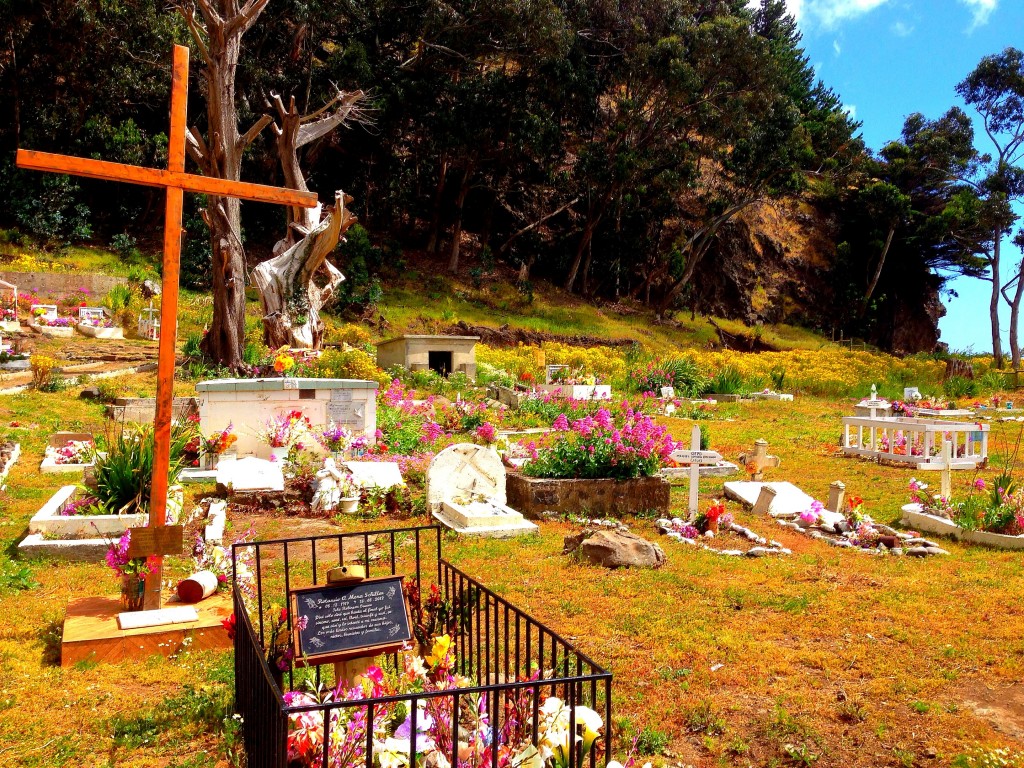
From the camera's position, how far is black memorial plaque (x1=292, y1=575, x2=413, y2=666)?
322 centimetres

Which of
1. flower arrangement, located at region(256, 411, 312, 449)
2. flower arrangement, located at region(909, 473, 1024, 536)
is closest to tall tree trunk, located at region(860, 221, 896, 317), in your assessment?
flower arrangement, located at region(909, 473, 1024, 536)

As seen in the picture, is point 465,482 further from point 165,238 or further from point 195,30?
point 195,30

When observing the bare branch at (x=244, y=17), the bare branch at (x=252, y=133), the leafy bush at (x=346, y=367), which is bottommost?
the leafy bush at (x=346, y=367)

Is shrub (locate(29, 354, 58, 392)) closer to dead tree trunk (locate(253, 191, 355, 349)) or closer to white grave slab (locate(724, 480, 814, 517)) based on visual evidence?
dead tree trunk (locate(253, 191, 355, 349))

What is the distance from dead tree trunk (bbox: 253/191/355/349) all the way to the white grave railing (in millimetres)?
12810

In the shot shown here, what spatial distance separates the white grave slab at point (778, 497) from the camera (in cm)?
900

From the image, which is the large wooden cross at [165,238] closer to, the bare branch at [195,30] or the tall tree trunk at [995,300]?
the bare branch at [195,30]

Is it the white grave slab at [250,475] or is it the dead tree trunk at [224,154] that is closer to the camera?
the white grave slab at [250,475]

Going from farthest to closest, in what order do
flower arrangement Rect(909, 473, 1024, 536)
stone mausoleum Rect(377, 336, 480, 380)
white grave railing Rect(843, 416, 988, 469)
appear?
stone mausoleum Rect(377, 336, 480, 380) < white grave railing Rect(843, 416, 988, 469) < flower arrangement Rect(909, 473, 1024, 536)

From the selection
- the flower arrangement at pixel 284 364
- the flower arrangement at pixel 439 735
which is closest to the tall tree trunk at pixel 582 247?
the flower arrangement at pixel 284 364

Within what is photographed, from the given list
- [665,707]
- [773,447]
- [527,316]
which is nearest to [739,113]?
[527,316]

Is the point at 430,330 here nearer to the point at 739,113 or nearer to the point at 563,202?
the point at 563,202

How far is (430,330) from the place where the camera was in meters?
29.2

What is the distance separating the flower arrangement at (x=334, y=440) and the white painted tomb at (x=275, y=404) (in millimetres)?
169
